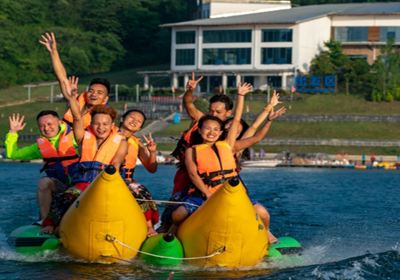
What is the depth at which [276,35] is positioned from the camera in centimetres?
7256

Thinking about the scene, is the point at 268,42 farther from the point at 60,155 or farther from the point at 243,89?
the point at 60,155

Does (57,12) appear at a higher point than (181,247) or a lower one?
higher

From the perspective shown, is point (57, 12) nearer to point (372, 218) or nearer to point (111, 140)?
point (372, 218)

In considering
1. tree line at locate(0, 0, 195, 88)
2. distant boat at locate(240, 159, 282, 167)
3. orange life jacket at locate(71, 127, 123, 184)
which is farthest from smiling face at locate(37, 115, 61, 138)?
tree line at locate(0, 0, 195, 88)

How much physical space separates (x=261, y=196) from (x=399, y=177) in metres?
14.8

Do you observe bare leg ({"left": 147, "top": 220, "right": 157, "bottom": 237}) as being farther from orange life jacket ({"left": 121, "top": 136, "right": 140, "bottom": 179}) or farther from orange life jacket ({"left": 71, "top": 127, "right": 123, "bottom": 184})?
orange life jacket ({"left": 71, "top": 127, "right": 123, "bottom": 184})

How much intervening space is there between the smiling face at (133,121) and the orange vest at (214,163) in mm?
1277

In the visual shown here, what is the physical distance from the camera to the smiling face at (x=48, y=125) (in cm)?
1466

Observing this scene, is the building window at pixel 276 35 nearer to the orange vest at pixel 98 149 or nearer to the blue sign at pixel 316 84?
the blue sign at pixel 316 84

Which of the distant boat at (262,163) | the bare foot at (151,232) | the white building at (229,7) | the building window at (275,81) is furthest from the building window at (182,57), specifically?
the bare foot at (151,232)

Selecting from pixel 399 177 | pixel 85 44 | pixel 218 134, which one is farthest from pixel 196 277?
pixel 85 44

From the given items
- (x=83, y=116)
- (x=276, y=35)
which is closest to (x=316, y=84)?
(x=276, y=35)

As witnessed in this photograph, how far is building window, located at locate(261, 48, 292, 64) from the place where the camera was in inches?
2844

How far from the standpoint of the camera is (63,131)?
49.1 feet
